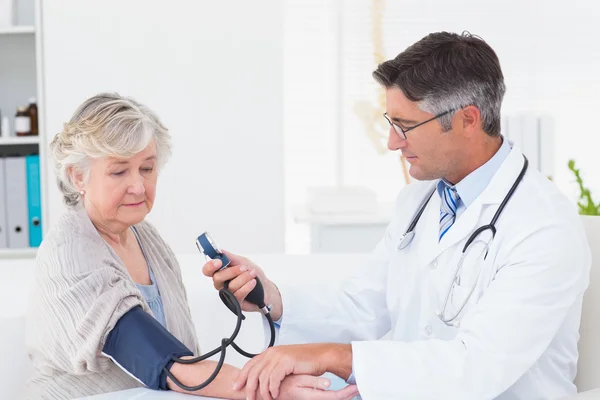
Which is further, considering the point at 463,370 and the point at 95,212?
the point at 95,212

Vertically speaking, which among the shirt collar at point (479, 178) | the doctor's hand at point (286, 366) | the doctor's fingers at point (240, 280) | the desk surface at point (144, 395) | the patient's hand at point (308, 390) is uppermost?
the shirt collar at point (479, 178)

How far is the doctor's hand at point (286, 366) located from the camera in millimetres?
1205

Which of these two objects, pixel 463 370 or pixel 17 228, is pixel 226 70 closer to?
pixel 17 228

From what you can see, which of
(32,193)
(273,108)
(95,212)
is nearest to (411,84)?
(95,212)

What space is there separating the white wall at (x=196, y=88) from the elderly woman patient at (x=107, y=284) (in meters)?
1.64

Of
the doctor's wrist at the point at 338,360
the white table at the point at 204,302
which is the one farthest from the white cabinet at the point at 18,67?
the doctor's wrist at the point at 338,360

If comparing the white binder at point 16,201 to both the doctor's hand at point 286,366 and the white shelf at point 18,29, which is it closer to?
the white shelf at point 18,29

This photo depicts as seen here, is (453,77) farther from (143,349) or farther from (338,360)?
(143,349)

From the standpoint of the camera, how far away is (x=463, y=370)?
121 cm

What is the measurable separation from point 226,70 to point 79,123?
186 centimetres

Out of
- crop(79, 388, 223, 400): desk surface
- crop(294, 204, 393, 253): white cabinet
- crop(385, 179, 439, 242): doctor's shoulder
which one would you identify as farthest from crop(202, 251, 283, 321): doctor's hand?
crop(294, 204, 393, 253): white cabinet

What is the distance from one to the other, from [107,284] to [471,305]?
0.64 m

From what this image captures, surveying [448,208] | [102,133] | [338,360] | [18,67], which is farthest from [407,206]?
[18,67]

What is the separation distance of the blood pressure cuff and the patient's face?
25 centimetres
